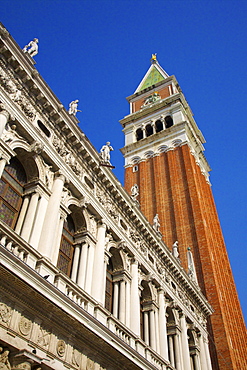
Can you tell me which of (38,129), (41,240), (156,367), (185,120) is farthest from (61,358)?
(185,120)

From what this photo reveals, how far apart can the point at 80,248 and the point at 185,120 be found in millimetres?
31091

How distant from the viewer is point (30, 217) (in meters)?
12.2

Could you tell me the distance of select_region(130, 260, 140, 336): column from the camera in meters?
15.3

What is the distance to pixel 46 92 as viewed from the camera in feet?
47.1

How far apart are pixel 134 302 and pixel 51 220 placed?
581cm

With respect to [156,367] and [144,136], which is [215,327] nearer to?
[156,367]

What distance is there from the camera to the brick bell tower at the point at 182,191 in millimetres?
27422

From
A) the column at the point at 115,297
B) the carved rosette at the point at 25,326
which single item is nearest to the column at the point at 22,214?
the carved rosette at the point at 25,326

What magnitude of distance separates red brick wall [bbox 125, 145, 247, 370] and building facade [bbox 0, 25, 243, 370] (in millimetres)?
7481

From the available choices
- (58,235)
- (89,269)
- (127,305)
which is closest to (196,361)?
(127,305)

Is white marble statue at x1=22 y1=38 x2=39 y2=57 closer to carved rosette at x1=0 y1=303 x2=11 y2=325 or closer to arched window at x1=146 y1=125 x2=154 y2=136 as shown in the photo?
carved rosette at x1=0 y1=303 x2=11 y2=325

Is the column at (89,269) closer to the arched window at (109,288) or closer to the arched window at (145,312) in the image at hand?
the arched window at (109,288)

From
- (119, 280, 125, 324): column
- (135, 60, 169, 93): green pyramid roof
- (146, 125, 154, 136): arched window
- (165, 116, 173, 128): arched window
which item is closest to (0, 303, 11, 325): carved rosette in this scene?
(119, 280, 125, 324): column

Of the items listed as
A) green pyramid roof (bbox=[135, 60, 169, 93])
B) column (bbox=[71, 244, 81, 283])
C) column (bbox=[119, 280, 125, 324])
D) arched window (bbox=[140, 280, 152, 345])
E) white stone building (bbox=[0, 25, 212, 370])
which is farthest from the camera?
green pyramid roof (bbox=[135, 60, 169, 93])
